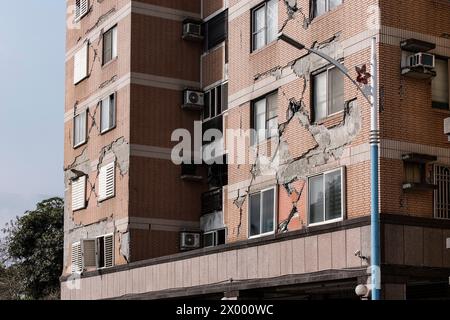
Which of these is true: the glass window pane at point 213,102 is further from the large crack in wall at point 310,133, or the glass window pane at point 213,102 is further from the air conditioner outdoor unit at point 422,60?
the air conditioner outdoor unit at point 422,60

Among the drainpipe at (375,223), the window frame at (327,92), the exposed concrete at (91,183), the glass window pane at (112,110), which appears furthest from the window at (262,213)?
the glass window pane at (112,110)

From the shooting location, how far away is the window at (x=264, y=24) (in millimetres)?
27875

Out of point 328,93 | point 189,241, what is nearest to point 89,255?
point 189,241

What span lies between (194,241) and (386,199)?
13.3 m

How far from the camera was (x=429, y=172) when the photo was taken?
2341 cm

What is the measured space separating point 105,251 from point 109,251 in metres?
0.32

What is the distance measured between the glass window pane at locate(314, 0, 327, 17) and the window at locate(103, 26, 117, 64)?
12.5m

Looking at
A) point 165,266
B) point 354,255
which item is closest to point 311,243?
point 354,255

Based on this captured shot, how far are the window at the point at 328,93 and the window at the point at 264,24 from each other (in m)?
3.14

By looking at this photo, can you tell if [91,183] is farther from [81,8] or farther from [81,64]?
[81,8]

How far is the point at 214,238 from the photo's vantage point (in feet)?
111

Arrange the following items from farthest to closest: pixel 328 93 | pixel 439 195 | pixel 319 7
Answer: pixel 319 7, pixel 328 93, pixel 439 195

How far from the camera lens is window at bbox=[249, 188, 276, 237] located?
1047 inches
